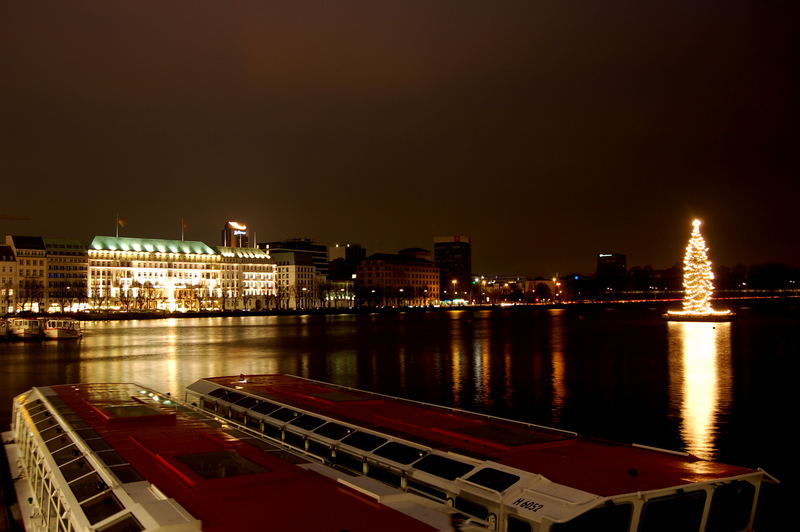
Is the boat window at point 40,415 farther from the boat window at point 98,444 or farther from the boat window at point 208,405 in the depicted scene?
the boat window at point 208,405

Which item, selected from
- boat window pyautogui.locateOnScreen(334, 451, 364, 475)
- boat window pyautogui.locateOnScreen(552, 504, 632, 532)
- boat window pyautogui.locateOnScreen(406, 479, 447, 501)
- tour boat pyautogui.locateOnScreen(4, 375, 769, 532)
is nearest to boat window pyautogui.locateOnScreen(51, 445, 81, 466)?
tour boat pyautogui.locateOnScreen(4, 375, 769, 532)

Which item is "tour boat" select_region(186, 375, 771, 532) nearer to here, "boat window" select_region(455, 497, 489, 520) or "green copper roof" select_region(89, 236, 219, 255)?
"boat window" select_region(455, 497, 489, 520)

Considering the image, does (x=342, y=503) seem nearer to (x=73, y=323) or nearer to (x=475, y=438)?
(x=475, y=438)


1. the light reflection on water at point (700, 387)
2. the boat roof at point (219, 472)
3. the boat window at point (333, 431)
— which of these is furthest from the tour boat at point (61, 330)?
the boat window at point (333, 431)

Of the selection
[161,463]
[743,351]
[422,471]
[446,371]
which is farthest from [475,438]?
[743,351]

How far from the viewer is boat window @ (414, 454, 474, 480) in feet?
32.4

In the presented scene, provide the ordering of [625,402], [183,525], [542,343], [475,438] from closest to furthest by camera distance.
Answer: [183,525] → [475,438] → [625,402] → [542,343]

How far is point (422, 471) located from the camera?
1032cm

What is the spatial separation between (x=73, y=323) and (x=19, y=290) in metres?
86.0

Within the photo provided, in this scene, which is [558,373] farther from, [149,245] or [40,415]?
[149,245]

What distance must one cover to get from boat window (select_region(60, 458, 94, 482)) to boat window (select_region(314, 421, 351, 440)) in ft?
15.8

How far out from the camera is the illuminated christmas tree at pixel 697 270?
82.6 m

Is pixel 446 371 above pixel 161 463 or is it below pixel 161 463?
below

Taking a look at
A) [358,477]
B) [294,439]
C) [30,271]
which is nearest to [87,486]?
[358,477]
